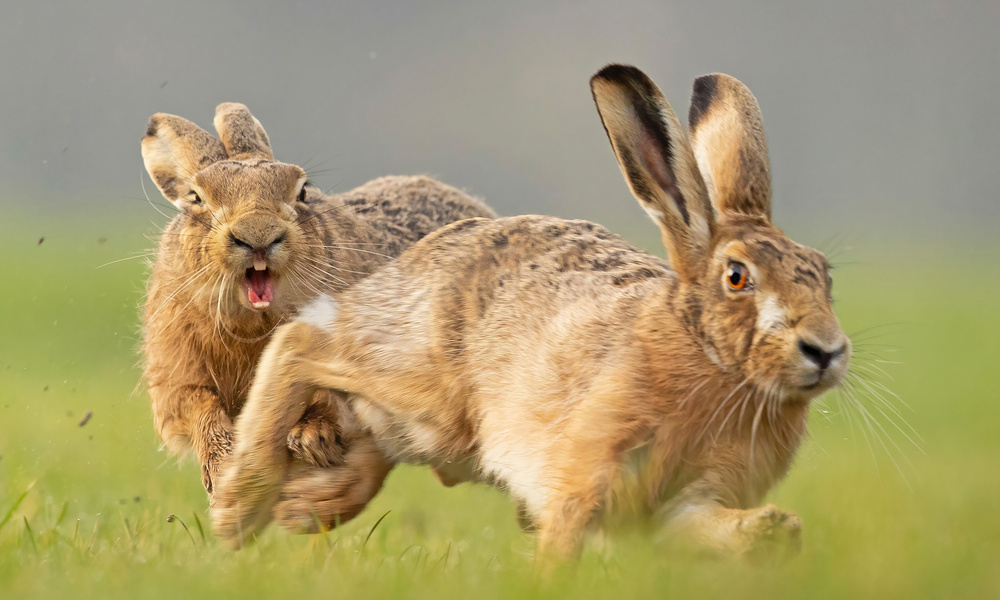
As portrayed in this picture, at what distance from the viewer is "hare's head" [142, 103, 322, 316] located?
5258 millimetres

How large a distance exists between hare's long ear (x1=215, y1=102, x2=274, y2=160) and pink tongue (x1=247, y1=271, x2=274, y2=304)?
3.55 feet

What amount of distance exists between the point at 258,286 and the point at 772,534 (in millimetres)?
2659

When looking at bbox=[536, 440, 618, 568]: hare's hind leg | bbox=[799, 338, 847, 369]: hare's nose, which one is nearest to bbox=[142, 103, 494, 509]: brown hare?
bbox=[536, 440, 618, 568]: hare's hind leg

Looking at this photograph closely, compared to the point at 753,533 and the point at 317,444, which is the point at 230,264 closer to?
the point at 317,444

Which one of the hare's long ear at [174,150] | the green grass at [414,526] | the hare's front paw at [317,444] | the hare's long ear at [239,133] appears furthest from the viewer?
the hare's long ear at [239,133]

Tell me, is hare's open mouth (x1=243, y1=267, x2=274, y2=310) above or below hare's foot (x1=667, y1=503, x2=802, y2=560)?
below

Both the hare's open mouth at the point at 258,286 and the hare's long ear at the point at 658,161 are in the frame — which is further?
the hare's open mouth at the point at 258,286

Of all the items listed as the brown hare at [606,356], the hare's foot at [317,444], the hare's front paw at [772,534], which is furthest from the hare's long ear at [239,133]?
the hare's front paw at [772,534]

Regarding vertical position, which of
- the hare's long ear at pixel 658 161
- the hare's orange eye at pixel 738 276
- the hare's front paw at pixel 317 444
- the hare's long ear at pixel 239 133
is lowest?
the hare's front paw at pixel 317 444

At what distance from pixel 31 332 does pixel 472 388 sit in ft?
16.1

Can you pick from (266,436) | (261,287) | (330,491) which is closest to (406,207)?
(261,287)

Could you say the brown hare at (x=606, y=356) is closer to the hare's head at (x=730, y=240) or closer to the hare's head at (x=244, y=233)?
the hare's head at (x=730, y=240)

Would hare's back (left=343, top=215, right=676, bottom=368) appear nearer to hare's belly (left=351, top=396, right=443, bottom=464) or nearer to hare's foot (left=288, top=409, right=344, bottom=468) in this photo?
hare's belly (left=351, top=396, right=443, bottom=464)

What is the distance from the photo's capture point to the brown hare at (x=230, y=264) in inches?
209
